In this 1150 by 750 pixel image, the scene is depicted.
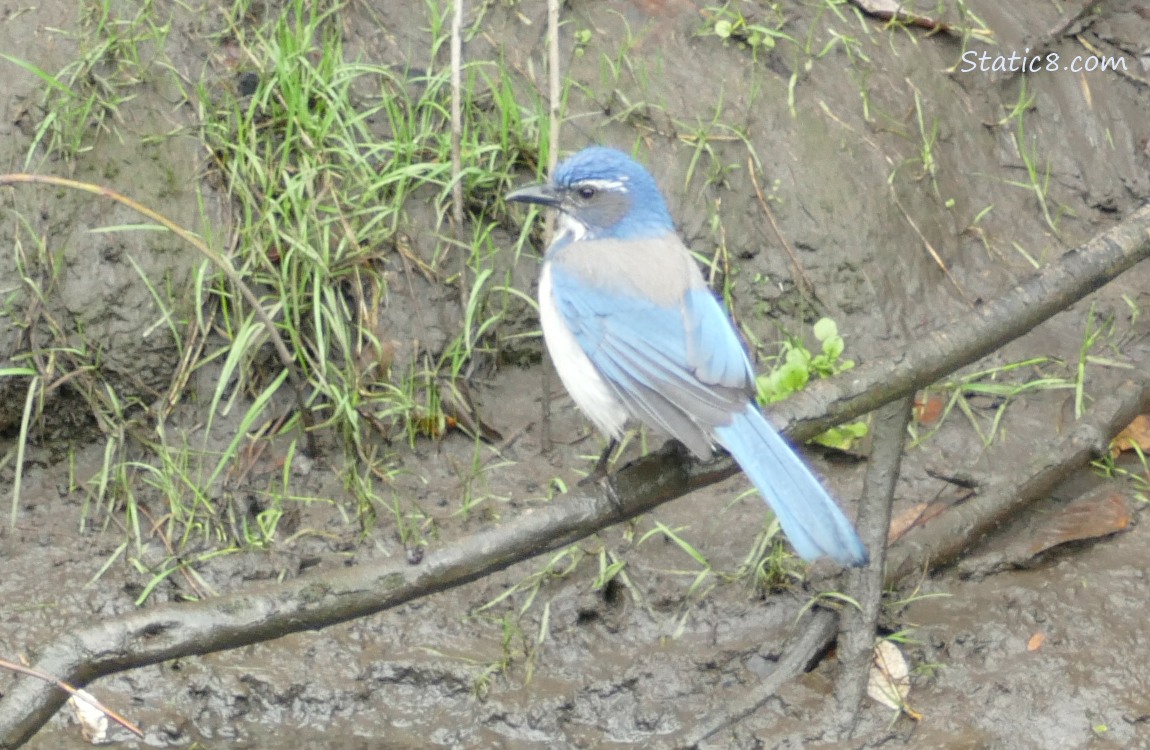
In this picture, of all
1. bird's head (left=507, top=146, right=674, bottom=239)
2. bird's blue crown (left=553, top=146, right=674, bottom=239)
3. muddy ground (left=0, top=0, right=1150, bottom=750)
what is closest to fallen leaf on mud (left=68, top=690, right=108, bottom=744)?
muddy ground (left=0, top=0, right=1150, bottom=750)

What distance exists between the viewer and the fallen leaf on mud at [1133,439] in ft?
17.3

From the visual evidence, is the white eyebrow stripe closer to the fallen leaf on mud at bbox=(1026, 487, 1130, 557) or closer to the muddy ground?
the muddy ground

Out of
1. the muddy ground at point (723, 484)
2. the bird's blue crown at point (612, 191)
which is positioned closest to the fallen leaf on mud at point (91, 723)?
the muddy ground at point (723, 484)

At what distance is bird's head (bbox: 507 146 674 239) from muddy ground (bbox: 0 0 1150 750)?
42.2 inches

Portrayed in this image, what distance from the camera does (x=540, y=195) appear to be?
4.41 meters

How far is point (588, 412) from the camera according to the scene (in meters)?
4.08

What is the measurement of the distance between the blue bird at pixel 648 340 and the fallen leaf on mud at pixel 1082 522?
1614 mm

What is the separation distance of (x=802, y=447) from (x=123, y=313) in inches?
101

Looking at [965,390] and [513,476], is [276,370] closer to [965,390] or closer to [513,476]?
[513,476]

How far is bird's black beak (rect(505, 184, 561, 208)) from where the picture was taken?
4398 mm

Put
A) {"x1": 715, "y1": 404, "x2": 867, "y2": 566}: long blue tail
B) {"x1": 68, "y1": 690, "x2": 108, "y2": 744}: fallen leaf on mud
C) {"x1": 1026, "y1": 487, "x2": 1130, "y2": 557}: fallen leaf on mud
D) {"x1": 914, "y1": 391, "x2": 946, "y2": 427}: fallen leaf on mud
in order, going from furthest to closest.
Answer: {"x1": 914, "y1": 391, "x2": 946, "y2": 427}: fallen leaf on mud < {"x1": 1026, "y1": 487, "x2": 1130, "y2": 557}: fallen leaf on mud < {"x1": 68, "y1": 690, "x2": 108, "y2": 744}: fallen leaf on mud < {"x1": 715, "y1": 404, "x2": 867, "y2": 566}: long blue tail

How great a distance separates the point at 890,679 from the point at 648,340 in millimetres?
1430

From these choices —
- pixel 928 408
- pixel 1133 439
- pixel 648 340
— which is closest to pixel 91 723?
pixel 648 340

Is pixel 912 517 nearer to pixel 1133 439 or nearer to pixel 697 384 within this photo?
pixel 1133 439
